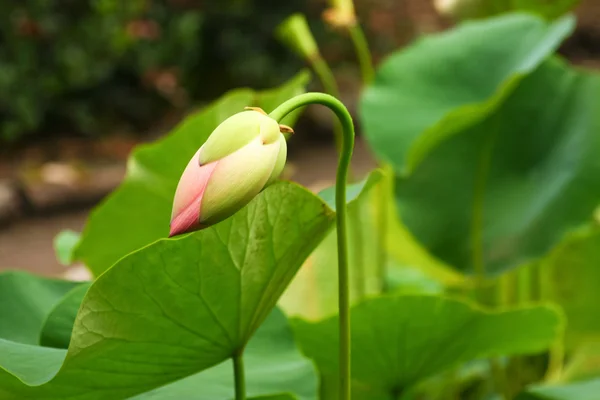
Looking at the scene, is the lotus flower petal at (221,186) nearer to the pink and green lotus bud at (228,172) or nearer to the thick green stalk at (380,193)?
the pink and green lotus bud at (228,172)

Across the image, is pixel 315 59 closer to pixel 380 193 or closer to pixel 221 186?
pixel 380 193

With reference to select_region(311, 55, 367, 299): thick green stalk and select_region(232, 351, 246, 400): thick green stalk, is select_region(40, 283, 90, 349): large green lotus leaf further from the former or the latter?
select_region(311, 55, 367, 299): thick green stalk

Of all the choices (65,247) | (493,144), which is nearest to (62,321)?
(65,247)

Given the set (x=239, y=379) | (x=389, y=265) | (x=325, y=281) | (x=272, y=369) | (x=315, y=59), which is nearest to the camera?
(x=239, y=379)

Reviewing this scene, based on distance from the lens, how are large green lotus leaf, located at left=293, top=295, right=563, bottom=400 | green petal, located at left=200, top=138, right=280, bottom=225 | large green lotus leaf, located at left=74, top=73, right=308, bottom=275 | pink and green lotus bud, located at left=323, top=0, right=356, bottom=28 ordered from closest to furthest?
green petal, located at left=200, top=138, right=280, bottom=225 → large green lotus leaf, located at left=293, top=295, right=563, bottom=400 → large green lotus leaf, located at left=74, top=73, right=308, bottom=275 → pink and green lotus bud, located at left=323, top=0, right=356, bottom=28

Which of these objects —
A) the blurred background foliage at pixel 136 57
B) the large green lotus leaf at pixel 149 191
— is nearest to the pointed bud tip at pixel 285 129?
the large green lotus leaf at pixel 149 191

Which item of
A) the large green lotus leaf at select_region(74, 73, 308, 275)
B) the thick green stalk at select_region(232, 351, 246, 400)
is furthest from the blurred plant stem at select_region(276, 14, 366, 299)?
the thick green stalk at select_region(232, 351, 246, 400)
